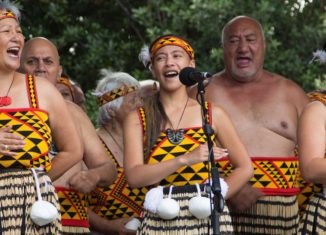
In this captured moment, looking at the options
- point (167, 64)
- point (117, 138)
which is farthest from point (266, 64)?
point (167, 64)

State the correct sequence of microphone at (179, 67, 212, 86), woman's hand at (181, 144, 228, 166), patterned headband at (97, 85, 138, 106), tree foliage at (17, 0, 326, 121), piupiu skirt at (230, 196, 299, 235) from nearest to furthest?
microphone at (179, 67, 212, 86)
woman's hand at (181, 144, 228, 166)
piupiu skirt at (230, 196, 299, 235)
patterned headband at (97, 85, 138, 106)
tree foliage at (17, 0, 326, 121)

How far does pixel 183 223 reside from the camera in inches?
216

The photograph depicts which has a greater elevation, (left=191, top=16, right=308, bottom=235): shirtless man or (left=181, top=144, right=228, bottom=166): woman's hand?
(left=191, top=16, right=308, bottom=235): shirtless man

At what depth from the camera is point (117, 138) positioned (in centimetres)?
712

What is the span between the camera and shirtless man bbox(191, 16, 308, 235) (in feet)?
22.0

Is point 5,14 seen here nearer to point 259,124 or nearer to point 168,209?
point 168,209

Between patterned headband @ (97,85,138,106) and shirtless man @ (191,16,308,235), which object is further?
patterned headband @ (97,85,138,106)

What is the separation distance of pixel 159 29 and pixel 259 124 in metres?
3.16

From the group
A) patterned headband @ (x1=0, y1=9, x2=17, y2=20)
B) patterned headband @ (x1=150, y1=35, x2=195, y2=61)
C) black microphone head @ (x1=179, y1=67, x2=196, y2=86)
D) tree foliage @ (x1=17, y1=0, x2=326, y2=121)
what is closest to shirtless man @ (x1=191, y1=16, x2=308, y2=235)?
patterned headband @ (x1=150, y1=35, x2=195, y2=61)

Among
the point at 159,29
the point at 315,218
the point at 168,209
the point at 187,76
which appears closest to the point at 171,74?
the point at 187,76

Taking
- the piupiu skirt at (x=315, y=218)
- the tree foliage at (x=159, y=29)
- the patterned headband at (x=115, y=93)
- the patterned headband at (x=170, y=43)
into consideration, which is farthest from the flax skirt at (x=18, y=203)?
the tree foliage at (x=159, y=29)

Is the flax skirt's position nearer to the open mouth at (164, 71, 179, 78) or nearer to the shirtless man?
the open mouth at (164, 71, 179, 78)

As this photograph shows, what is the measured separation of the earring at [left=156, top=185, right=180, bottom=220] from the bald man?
743 millimetres

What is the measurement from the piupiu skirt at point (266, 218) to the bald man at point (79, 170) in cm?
96
